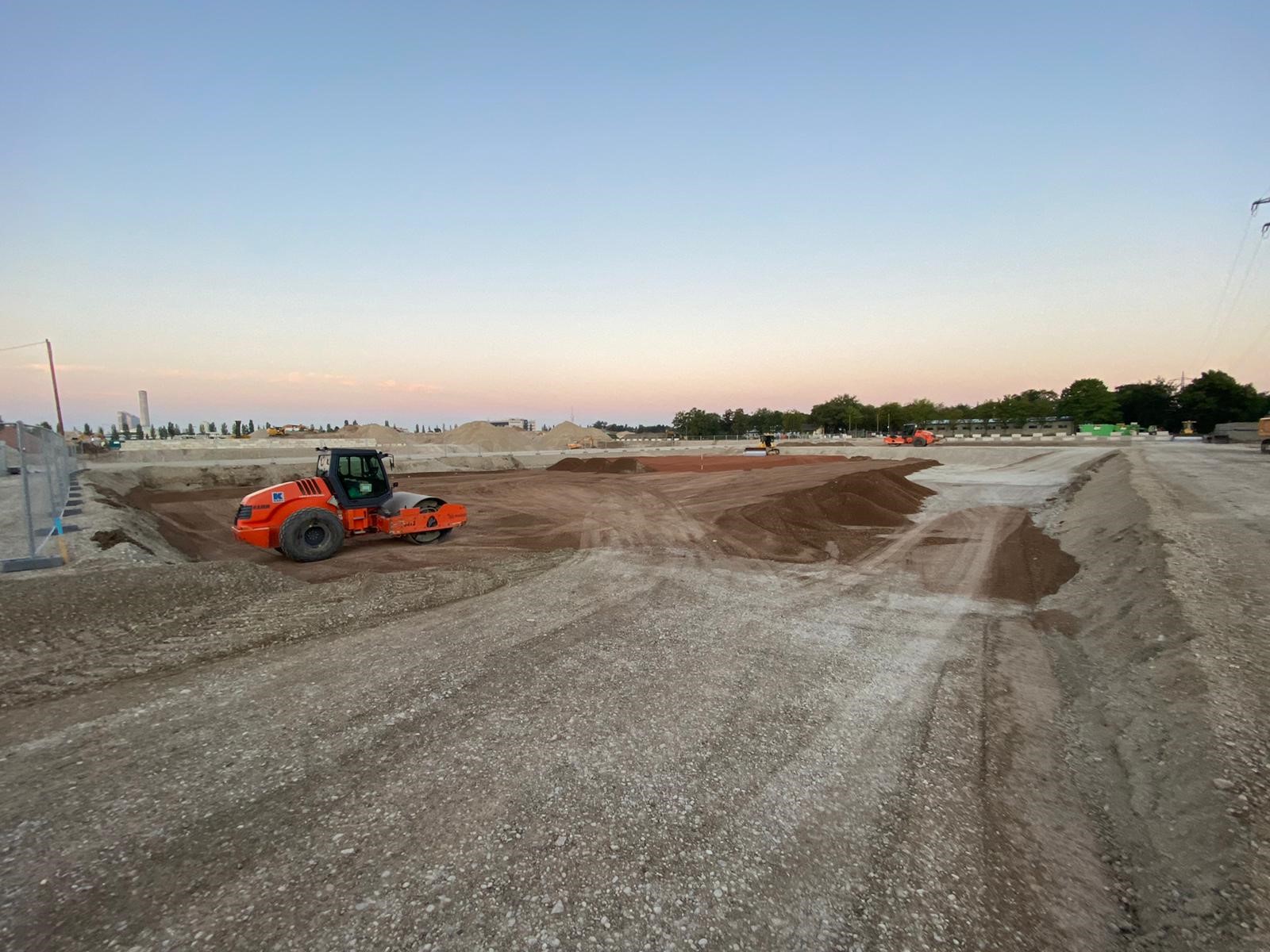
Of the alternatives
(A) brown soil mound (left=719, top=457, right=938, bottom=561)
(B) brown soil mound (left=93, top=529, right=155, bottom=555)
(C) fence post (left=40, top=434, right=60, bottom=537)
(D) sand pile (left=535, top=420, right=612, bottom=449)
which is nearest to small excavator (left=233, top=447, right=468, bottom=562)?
(B) brown soil mound (left=93, top=529, right=155, bottom=555)

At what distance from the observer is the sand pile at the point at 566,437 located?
7338 cm

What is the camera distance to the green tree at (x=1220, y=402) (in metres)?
77.5

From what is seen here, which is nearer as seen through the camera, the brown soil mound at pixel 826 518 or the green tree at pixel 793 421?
the brown soil mound at pixel 826 518

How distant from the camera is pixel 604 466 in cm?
3684

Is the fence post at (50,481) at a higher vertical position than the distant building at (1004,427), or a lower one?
higher

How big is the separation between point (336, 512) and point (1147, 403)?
4922 inches

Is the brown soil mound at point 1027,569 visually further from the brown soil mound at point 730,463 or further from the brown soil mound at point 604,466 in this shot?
the brown soil mound at point 604,466

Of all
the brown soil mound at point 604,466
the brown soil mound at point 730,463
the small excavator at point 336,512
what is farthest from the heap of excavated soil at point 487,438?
the small excavator at point 336,512

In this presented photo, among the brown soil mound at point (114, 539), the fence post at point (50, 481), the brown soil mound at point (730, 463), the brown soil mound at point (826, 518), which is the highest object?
the fence post at point (50, 481)

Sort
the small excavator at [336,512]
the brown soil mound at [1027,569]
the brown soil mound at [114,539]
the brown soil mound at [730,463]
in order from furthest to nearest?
the brown soil mound at [730,463]
the small excavator at [336,512]
the brown soil mound at [114,539]
the brown soil mound at [1027,569]

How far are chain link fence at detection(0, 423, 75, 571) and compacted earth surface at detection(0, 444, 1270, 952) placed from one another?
71 cm

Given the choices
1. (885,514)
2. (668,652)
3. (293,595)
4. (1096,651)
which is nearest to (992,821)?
(668,652)

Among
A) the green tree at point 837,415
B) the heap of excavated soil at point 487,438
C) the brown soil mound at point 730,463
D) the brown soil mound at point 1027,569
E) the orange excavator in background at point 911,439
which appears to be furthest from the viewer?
the green tree at point 837,415

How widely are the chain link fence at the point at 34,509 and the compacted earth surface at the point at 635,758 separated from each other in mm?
711
